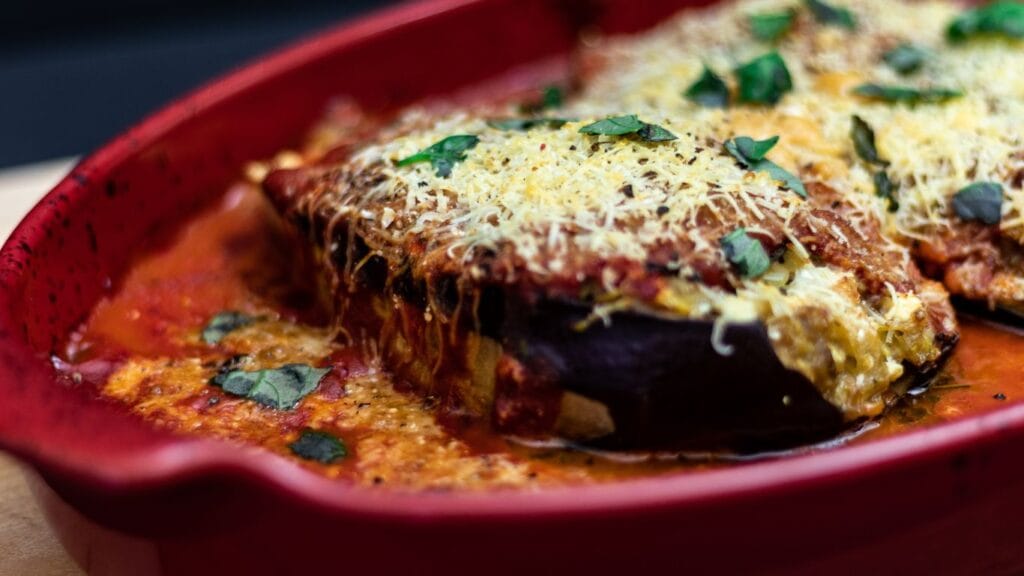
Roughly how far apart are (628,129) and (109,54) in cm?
499

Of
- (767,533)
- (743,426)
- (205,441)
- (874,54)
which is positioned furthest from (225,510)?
(874,54)

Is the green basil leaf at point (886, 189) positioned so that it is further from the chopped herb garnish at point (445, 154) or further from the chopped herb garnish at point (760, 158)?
the chopped herb garnish at point (445, 154)

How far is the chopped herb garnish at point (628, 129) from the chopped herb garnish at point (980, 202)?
31.2 inches

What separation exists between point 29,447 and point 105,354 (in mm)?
1067

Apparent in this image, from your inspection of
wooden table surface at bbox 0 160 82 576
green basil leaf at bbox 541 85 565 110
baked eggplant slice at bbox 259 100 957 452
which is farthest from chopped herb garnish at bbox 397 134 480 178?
wooden table surface at bbox 0 160 82 576

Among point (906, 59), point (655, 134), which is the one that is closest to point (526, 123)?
point (655, 134)

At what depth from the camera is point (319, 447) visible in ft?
7.76

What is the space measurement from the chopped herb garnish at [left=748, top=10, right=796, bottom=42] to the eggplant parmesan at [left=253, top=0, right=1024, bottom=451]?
16.2 inches

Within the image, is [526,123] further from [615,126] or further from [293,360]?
[293,360]

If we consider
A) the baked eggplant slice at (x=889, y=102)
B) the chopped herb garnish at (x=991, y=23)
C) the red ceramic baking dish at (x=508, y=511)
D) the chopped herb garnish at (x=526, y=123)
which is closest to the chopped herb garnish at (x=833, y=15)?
the baked eggplant slice at (x=889, y=102)

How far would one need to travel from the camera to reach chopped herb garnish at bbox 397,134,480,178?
2.63 metres

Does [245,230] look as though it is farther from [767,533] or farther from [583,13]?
[767,533]

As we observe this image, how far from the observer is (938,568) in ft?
6.66

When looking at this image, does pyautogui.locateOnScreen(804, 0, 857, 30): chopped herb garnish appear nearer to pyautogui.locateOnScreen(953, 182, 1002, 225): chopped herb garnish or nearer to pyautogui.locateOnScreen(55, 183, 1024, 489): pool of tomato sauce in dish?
pyautogui.locateOnScreen(953, 182, 1002, 225): chopped herb garnish
